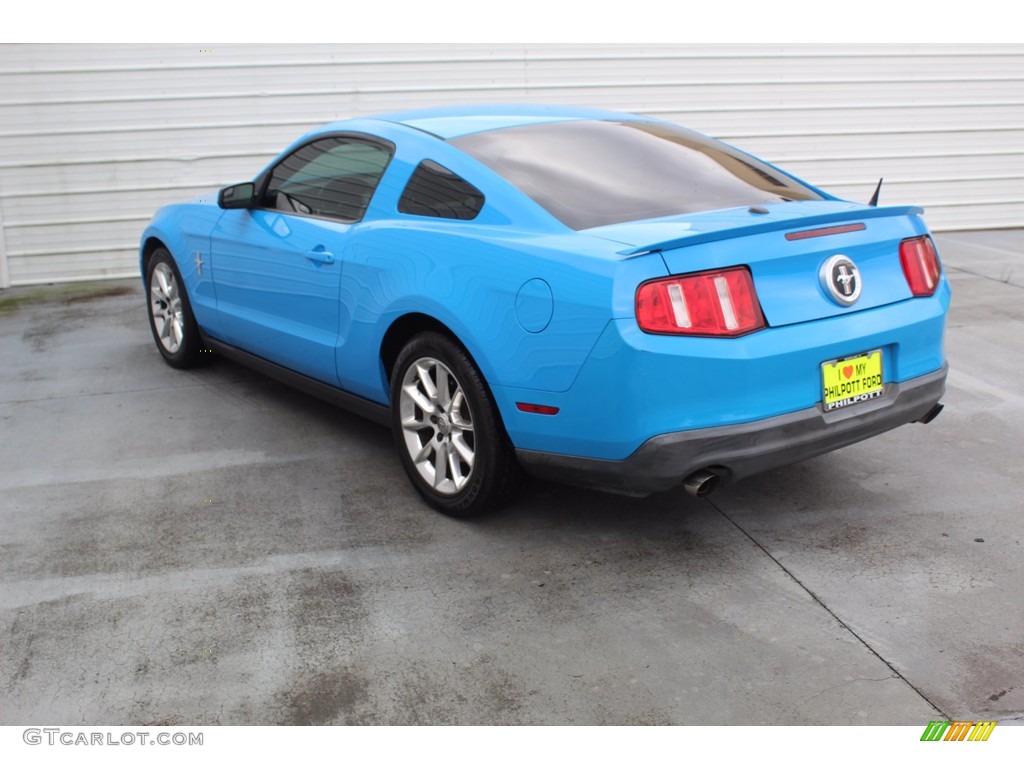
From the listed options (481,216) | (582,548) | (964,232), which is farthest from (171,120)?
(964,232)

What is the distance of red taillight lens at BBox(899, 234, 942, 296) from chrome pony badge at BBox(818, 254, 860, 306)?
1.05 feet

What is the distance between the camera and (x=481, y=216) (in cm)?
392

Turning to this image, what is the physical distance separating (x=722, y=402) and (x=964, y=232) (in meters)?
8.77

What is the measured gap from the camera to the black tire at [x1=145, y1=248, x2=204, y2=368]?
6.02 meters

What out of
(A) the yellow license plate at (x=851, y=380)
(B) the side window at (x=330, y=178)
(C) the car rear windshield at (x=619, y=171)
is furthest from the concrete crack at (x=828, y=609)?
(B) the side window at (x=330, y=178)

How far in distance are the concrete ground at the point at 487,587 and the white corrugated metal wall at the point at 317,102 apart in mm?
4671

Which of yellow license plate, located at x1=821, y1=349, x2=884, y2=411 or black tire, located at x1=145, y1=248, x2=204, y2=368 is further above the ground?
yellow license plate, located at x1=821, y1=349, x2=884, y2=411

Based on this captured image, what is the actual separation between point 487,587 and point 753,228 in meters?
1.45

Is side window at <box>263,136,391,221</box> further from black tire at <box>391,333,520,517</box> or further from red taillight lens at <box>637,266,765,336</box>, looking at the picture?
red taillight lens at <box>637,266,765,336</box>

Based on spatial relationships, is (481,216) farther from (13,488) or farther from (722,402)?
(13,488)

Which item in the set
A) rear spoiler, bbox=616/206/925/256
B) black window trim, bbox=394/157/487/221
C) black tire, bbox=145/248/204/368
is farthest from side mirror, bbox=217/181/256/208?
rear spoiler, bbox=616/206/925/256

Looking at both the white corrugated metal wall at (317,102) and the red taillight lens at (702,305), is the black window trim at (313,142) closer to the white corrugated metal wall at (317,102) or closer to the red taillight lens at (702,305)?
the red taillight lens at (702,305)

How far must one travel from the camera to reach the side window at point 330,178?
4555 mm

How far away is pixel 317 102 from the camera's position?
373 inches
